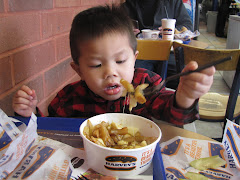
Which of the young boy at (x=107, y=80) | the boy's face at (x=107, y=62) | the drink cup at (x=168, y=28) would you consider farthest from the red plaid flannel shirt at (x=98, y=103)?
the drink cup at (x=168, y=28)

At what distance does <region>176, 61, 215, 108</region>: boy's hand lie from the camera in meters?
0.76

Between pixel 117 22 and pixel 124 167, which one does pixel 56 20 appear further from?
pixel 124 167

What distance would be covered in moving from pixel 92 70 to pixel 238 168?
622 millimetres

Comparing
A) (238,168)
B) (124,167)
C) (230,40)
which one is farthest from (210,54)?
(230,40)

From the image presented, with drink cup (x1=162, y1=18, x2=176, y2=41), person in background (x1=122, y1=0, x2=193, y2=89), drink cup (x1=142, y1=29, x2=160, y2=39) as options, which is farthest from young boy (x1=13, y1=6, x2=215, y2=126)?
person in background (x1=122, y1=0, x2=193, y2=89)

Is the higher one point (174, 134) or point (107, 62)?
point (107, 62)

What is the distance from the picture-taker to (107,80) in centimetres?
99

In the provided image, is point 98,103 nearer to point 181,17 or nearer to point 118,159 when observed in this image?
point 118,159

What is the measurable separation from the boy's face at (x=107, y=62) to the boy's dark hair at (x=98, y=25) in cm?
3

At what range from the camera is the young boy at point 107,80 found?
0.92m

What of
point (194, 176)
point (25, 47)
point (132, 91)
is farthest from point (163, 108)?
point (25, 47)

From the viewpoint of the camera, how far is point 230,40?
4.22 meters

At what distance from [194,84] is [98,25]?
485mm

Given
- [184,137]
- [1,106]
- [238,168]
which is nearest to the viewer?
[238,168]
